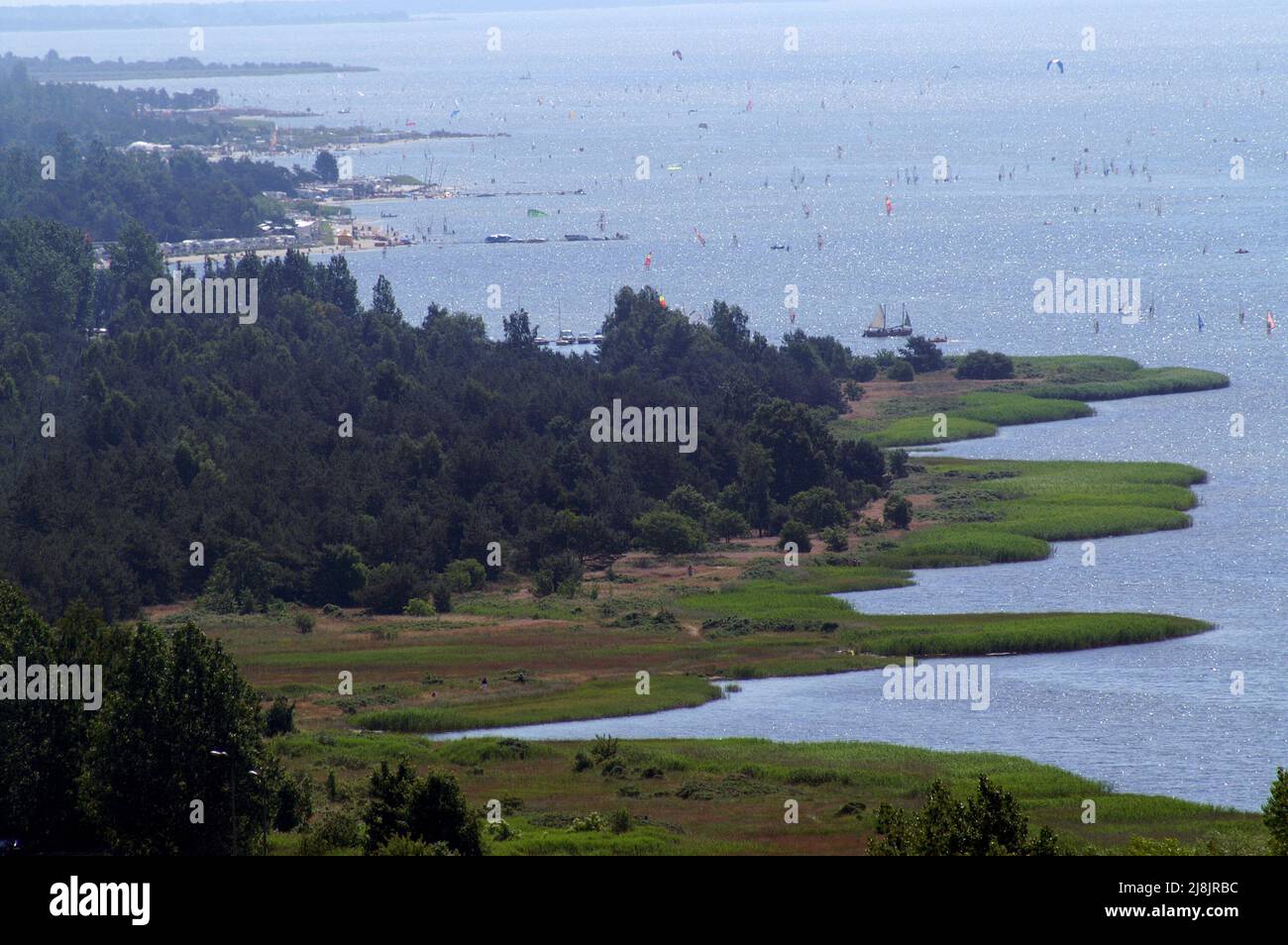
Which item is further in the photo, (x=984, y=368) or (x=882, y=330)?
(x=882, y=330)

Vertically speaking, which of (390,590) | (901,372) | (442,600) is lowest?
(442,600)

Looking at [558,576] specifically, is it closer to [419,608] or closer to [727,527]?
[419,608]

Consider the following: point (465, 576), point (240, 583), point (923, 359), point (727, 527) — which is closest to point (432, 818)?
point (240, 583)

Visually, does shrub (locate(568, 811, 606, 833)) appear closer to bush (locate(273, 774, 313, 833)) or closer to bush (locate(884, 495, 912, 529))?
bush (locate(273, 774, 313, 833))

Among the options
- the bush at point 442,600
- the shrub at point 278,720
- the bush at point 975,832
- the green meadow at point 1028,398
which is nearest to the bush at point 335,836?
the bush at point 975,832

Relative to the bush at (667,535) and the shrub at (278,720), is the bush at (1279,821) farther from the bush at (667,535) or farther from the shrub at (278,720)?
the bush at (667,535)

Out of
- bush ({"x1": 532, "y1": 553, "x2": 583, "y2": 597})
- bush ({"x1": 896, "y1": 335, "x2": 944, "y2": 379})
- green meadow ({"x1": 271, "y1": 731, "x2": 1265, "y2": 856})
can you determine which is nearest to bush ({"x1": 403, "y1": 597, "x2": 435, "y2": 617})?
bush ({"x1": 532, "y1": 553, "x2": 583, "y2": 597})
